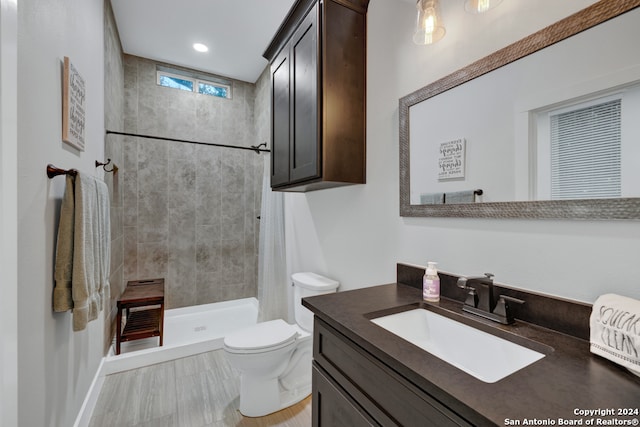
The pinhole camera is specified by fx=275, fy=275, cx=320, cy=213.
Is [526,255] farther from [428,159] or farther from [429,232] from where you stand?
[428,159]

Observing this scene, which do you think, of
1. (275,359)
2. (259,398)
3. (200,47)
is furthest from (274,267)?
(200,47)

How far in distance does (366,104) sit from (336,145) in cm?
32

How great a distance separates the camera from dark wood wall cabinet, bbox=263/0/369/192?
58.6 inches

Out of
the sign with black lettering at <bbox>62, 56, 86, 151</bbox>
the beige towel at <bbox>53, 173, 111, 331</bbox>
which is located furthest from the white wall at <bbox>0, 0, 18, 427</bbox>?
the sign with black lettering at <bbox>62, 56, 86, 151</bbox>

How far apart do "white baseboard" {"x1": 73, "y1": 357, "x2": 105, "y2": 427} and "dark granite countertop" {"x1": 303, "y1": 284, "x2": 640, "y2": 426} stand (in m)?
1.66

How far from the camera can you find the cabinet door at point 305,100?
152cm

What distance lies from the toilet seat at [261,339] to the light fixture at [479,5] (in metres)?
1.84

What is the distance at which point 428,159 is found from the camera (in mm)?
1246

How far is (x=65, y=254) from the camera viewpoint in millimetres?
1143

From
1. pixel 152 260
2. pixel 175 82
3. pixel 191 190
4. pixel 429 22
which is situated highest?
pixel 175 82

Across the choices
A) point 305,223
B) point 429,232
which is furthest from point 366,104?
point 305,223

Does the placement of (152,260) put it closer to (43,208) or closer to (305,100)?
(43,208)

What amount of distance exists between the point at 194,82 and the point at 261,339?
3.01 meters

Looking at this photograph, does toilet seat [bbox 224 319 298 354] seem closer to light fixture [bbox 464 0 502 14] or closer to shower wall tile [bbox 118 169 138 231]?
light fixture [bbox 464 0 502 14]
